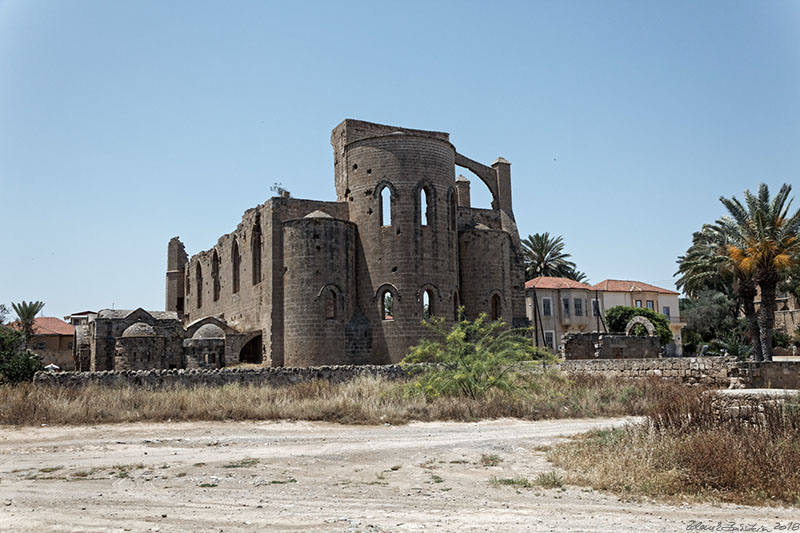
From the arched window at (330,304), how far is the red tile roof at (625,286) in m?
28.1

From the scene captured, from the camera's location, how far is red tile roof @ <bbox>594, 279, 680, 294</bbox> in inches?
2020

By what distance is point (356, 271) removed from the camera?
29062mm

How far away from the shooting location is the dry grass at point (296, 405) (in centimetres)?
1460

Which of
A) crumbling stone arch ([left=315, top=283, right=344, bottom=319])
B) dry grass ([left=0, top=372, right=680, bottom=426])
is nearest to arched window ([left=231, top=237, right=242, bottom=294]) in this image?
crumbling stone arch ([left=315, top=283, right=344, bottom=319])

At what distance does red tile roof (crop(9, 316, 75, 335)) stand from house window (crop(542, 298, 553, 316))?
126ft

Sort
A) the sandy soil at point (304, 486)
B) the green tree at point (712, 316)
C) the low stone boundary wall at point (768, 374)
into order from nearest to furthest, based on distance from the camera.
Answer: the sandy soil at point (304, 486), the low stone boundary wall at point (768, 374), the green tree at point (712, 316)

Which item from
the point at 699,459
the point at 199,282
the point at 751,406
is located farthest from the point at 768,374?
the point at 199,282

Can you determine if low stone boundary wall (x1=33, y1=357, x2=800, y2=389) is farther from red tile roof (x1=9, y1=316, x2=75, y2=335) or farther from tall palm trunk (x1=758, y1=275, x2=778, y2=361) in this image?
red tile roof (x1=9, y1=316, x2=75, y2=335)

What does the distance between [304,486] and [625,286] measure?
47.7 m

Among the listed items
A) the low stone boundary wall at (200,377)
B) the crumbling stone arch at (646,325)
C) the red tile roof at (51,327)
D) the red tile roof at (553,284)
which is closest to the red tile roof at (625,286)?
the red tile roof at (553,284)

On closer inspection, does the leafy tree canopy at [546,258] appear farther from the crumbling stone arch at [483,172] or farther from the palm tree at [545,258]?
the crumbling stone arch at [483,172]

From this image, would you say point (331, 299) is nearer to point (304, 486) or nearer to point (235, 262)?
point (235, 262)

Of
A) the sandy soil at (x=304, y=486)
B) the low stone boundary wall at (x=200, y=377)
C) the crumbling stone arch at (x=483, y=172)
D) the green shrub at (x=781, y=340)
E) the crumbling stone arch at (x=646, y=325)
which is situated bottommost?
the sandy soil at (x=304, y=486)

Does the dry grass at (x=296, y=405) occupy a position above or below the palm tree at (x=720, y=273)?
below
